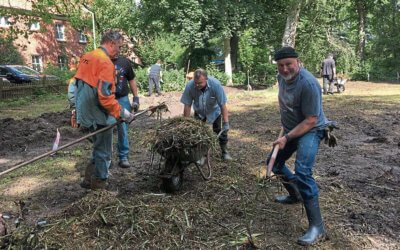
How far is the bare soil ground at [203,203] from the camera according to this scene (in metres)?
3.64

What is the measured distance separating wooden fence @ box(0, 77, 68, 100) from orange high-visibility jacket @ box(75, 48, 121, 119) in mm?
14596

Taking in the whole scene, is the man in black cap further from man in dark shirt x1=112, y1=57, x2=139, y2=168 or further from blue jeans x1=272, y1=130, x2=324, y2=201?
man in dark shirt x1=112, y1=57, x2=139, y2=168

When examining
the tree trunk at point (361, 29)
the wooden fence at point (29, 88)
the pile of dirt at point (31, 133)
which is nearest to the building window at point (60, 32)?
the wooden fence at point (29, 88)

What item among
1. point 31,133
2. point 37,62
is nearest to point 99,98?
point 31,133

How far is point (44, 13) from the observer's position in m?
15.5

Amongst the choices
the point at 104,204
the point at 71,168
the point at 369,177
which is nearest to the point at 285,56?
the point at 104,204

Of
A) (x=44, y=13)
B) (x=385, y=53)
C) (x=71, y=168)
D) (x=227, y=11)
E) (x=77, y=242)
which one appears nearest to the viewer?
(x=77, y=242)

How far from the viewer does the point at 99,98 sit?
421 cm

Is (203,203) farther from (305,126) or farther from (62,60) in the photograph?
(62,60)

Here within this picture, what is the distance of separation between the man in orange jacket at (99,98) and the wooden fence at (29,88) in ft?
47.2

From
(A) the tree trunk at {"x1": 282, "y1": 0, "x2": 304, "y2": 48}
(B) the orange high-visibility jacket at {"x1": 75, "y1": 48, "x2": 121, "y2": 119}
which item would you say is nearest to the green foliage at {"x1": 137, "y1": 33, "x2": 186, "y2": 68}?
(A) the tree trunk at {"x1": 282, "y1": 0, "x2": 304, "y2": 48}

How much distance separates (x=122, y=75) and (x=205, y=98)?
1266 millimetres

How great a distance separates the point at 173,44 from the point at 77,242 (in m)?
26.7

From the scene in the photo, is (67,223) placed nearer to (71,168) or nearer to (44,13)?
(71,168)
